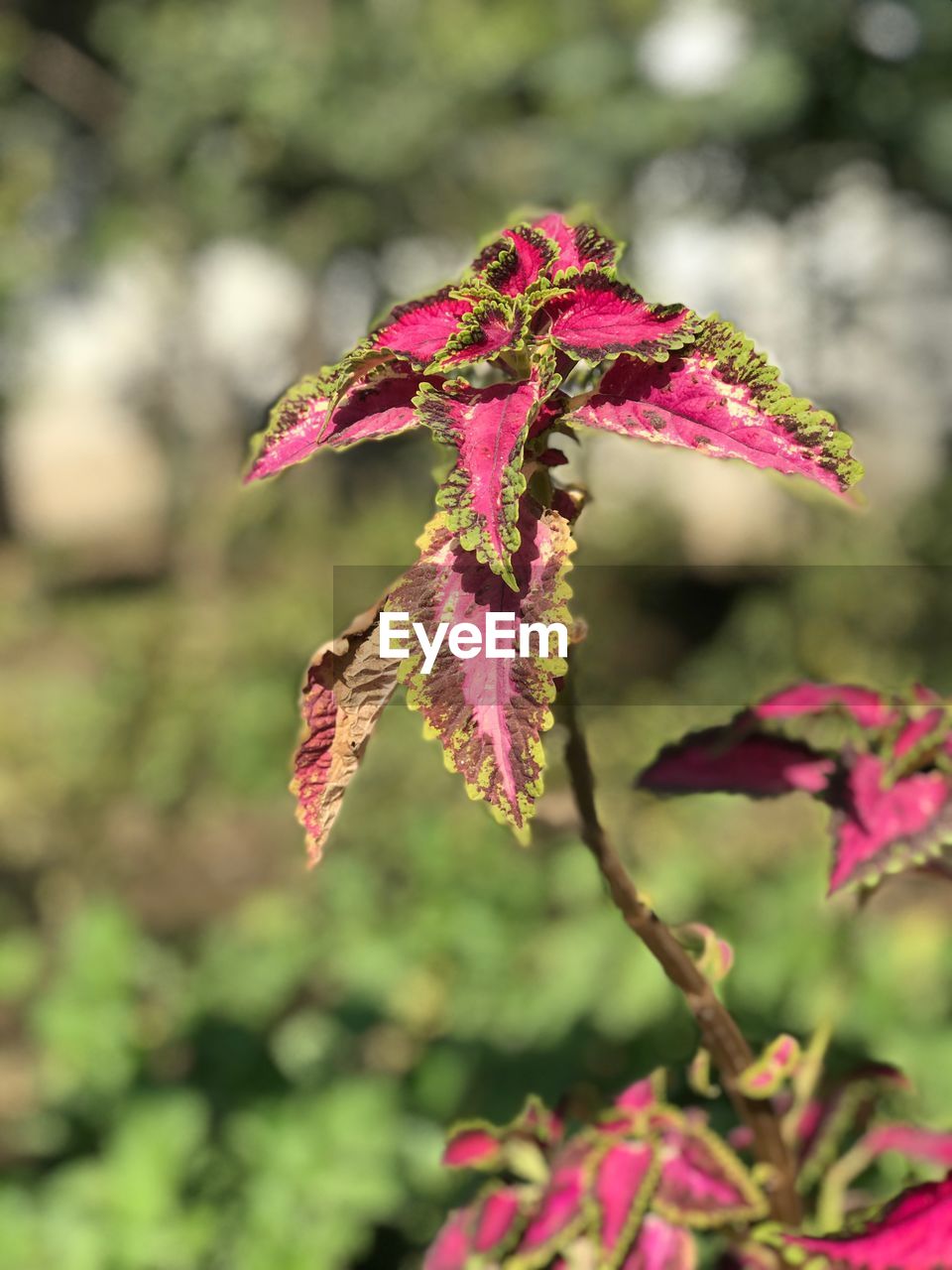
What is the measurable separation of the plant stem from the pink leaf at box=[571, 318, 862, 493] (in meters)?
0.14

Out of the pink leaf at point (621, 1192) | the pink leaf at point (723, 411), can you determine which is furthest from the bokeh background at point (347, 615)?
the pink leaf at point (621, 1192)

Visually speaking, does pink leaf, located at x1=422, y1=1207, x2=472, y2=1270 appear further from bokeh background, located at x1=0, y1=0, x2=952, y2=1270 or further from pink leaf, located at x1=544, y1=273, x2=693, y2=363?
pink leaf, located at x1=544, y1=273, x2=693, y2=363

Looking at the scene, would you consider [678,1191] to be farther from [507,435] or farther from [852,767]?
[507,435]

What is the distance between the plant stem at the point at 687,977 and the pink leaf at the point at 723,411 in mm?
142

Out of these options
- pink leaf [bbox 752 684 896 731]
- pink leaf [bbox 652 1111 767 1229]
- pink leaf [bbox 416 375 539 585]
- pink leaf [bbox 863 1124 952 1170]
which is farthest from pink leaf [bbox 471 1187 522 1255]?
pink leaf [bbox 416 375 539 585]

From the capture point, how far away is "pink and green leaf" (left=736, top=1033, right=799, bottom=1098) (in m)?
0.73

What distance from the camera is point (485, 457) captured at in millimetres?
542

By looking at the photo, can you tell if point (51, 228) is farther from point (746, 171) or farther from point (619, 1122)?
point (619, 1122)

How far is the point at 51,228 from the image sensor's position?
5035 millimetres

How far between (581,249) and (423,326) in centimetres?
9

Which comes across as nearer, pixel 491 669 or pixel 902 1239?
pixel 491 669

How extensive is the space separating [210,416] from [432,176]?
1.74 meters

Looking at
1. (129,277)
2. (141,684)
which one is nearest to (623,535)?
(141,684)

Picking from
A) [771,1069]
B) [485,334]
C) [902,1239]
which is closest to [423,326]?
[485,334]
